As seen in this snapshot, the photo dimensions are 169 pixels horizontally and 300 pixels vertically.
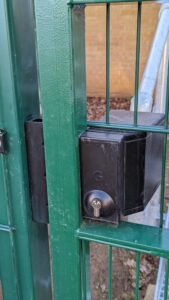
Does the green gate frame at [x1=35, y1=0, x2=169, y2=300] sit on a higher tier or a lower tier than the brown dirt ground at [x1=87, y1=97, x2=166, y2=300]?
higher

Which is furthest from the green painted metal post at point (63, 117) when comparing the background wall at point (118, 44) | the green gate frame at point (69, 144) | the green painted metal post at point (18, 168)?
the background wall at point (118, 44)

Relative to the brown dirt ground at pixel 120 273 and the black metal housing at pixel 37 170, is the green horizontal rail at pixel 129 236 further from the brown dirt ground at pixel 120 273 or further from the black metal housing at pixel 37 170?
the brown dirt ground at pixel 120 273

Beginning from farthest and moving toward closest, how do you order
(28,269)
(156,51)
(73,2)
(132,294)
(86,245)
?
1. (132,294)
2. (156,51)
3. (28,269)
4. (86,245)
5. (73,2)

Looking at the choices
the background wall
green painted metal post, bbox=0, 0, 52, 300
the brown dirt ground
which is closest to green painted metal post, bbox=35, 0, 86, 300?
green painted metal post, bbox=0, 0, 52, 300

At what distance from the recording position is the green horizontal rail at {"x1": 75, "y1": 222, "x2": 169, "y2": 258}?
1.14 meters

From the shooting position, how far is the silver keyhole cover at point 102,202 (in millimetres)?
1152

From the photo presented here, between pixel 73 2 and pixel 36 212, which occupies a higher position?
pixel 73 2

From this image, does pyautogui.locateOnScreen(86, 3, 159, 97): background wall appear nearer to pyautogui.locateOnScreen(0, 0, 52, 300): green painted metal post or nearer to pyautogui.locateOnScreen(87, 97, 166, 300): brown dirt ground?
pyautogui.locateOnScreen(87, 97, 166, 300): brown dirt ground

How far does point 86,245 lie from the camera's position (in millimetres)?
1271

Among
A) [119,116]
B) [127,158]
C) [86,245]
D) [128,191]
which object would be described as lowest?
[86,245]

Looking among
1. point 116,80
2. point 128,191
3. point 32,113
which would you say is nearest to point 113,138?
point 128,191

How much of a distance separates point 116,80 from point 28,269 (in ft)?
26.9

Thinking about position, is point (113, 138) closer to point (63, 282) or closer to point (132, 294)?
point (63, 282)

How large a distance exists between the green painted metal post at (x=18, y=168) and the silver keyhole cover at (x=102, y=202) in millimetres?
251
